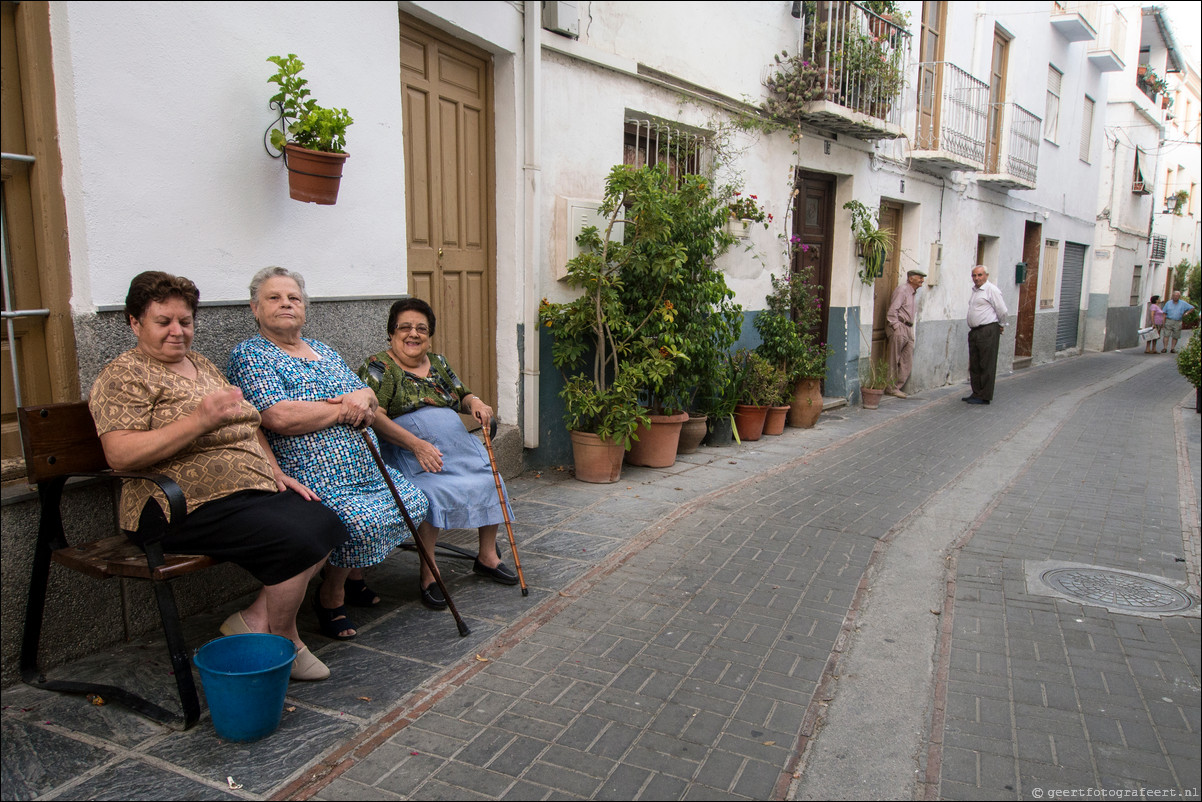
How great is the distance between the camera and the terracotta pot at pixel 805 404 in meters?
8.91

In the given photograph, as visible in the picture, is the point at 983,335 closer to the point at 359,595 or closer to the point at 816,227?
the point at 816,227

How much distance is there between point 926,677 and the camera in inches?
137

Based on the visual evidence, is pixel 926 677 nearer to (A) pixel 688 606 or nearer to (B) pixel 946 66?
(A) pixel 688 606

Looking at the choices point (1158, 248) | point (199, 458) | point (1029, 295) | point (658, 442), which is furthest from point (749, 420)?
point (1158, 248)

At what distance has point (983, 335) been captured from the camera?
1139 centimetres

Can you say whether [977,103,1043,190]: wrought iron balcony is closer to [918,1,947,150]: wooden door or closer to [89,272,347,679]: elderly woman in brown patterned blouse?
[918,1,947,150]: wooden door

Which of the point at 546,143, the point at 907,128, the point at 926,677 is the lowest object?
the point at 926,677

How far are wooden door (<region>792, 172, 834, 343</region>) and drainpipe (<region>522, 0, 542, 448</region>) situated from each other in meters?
4.58

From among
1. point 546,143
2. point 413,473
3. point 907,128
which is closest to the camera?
point 413,473

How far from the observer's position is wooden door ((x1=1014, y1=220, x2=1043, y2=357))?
1720cm

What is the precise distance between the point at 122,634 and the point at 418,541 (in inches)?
48.5

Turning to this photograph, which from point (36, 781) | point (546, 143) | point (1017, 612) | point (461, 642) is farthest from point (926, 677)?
point (546, 143)

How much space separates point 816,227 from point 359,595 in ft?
26.3

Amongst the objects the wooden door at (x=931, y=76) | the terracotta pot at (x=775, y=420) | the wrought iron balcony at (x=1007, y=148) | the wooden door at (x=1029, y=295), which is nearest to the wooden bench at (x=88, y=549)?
the terracotta pot at (x=775, y=420)
